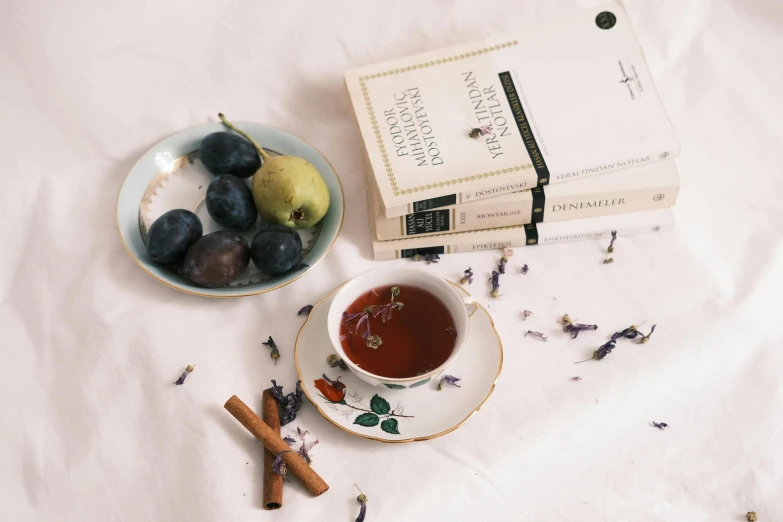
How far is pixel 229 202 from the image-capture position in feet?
3.23

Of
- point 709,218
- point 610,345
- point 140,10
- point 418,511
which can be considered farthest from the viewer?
point 140,10

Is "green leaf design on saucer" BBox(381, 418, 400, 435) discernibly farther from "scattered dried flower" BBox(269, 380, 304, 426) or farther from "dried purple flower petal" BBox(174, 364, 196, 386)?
"dried purple flower petal" BBox(174, 364, 196, 386)

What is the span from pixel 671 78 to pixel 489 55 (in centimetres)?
33

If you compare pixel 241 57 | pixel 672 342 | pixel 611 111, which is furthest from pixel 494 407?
pixel 241 57

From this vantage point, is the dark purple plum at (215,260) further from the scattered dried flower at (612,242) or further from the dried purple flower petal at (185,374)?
the scattered dried flower at (612,242)

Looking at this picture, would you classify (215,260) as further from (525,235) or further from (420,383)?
(525,235)

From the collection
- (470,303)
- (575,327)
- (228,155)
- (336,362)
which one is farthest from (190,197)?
(575,327)

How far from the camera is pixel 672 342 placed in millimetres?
948

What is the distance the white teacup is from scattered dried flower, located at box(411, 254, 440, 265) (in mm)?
140

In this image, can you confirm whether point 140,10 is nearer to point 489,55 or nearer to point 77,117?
point 77,117

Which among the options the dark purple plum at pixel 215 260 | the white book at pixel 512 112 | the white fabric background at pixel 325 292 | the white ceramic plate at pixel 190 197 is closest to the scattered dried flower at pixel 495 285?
the white fabric background at pixel 325 292

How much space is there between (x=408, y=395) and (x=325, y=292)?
0.21 m

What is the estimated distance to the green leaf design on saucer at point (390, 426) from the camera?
2.72 ft

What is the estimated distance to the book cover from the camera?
3.26 feet
